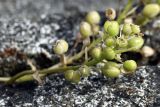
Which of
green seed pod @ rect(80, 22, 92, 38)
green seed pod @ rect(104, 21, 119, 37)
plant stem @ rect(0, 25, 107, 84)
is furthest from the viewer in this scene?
green seed pod @ rect(80, 22, 92, 38)

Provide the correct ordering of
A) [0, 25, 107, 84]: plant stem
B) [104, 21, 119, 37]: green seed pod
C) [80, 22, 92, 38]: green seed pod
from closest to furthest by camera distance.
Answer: [104, 21, 119, 37]: green seed pod
[0, 25, 107, 84]: plant stem
[80, 22, 92, 38]: green seed pod

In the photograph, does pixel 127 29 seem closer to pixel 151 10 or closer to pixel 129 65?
pixel 129 65

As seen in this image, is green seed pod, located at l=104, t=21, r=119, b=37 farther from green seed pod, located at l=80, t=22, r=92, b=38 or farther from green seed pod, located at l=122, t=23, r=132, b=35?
green seed pod, located at l=80, t=22, r=92, b=38

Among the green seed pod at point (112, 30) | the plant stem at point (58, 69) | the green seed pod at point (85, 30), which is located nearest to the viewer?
the green seed pod at point (112, 30)

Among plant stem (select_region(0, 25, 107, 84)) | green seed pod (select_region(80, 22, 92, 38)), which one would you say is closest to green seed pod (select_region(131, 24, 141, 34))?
plant stem (select_region(0, 25, 107, 84))

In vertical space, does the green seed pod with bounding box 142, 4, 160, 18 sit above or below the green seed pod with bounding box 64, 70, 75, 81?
above

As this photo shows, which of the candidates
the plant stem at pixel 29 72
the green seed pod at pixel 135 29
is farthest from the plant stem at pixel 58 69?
the green seed pod at pixel 135 29

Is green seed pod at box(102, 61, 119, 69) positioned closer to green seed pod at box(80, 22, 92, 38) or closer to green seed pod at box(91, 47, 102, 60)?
green seed pod at box(91, 47, 102, 60)

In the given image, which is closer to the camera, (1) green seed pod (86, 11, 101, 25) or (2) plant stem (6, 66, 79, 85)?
(2) plant stem (6, 66, 79, 85)

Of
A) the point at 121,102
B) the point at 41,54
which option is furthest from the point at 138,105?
the point at 41,54

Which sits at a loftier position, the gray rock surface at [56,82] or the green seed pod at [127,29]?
the green seed pod at [127,29]

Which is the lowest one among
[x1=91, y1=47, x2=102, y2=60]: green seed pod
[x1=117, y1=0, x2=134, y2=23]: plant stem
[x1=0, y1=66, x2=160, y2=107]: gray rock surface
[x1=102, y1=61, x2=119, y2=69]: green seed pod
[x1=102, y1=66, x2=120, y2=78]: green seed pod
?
[x1=0, y1=66, x2=160, y2=107]: gray rock surface

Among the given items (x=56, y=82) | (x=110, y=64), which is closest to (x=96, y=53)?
(x=110, y=64)

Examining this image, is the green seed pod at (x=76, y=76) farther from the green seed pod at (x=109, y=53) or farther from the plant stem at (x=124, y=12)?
the plant stem at (x=124, y=12)
